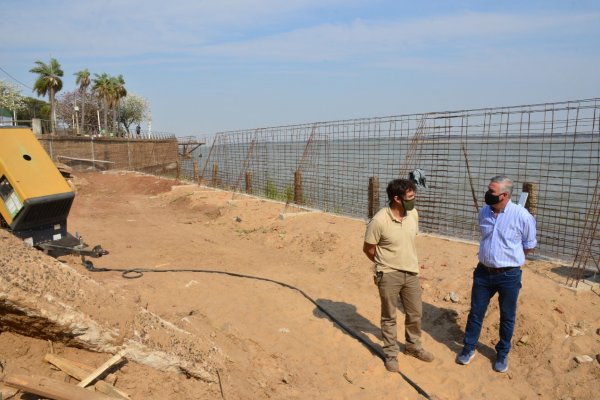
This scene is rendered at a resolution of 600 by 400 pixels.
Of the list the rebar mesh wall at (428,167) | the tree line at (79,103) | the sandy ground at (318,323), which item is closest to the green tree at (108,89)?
the tree line at (79,103)

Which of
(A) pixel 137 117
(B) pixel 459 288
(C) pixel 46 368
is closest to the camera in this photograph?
(C) pixel 46 368

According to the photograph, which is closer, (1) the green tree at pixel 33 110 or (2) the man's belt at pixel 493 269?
(2) the man's belt at pixel 493 269

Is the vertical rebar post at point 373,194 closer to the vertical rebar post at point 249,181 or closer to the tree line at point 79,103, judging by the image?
the vertical rebar post at point 249,181

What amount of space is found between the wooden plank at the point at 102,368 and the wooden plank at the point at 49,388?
0.42 feet

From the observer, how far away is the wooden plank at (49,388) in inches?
103

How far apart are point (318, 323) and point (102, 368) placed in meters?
2.95

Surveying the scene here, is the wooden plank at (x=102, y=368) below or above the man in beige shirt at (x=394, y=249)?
below

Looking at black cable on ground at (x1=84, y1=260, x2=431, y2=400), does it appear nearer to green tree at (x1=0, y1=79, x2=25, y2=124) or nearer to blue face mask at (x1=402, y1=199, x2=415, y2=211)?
blue face mask at (x1=402, y1=199, x2=415, y2=211)

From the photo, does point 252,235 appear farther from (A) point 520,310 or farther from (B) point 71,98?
(B) point 71,98

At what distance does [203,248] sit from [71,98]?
176 feet

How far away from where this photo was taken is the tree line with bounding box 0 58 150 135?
3903 cm

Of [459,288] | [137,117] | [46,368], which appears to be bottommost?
[459,288]

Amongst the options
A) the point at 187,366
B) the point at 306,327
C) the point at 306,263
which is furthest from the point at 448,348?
the point at 306,263

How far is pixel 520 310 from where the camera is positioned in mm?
5230
